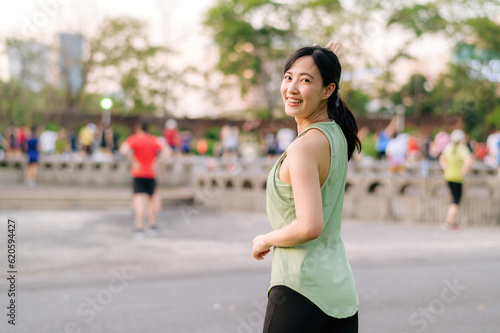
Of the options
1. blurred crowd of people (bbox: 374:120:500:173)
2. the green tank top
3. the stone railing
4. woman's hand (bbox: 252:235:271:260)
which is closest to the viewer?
the green tank top

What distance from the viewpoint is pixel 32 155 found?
52.3ft

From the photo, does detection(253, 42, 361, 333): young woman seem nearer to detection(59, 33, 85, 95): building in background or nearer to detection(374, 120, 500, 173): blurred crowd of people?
detection(374, 120, 500, 173): blurred crowd of people

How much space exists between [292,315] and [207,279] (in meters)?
4.53

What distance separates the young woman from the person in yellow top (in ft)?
28.8

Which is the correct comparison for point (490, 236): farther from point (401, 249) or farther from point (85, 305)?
point (85, 305)

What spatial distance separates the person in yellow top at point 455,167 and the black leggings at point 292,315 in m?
8.91

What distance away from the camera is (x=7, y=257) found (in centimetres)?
721

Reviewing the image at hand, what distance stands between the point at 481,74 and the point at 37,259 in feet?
138

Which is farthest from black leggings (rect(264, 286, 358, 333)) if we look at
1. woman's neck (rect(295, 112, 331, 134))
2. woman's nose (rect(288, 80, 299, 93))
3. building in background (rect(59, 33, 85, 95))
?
building in background (rect(59, 33, 85, 95))

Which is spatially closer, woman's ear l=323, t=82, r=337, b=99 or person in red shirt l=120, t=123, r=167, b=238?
woman's ear l=323, t=82, r=337, b=99

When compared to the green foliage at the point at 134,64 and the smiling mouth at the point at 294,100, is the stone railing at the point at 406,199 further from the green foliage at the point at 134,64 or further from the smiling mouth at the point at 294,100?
the green foliage at the point at 134,64

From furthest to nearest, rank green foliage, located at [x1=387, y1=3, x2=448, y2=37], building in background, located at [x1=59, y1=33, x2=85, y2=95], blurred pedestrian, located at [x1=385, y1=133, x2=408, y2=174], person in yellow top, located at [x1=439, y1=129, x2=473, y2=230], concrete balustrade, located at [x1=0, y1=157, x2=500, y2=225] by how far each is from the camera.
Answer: green foliage, located at [x1=387, y1=3, x2=448, y2=37]
building in background, located at [x1=59, y1=33, x2=85, y2=95]
blurred pedestrian, located at [x1=385, y1=133, x2=408, y2=174]
concrete balustrade, located at [x1=0, y1=157, x2=500, y2=225]
person in yellow top, located at [x1=439, y1=129, x2=473, y2=230]

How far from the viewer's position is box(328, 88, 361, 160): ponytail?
206 cm

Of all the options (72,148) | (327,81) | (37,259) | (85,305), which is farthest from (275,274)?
(72,148)
